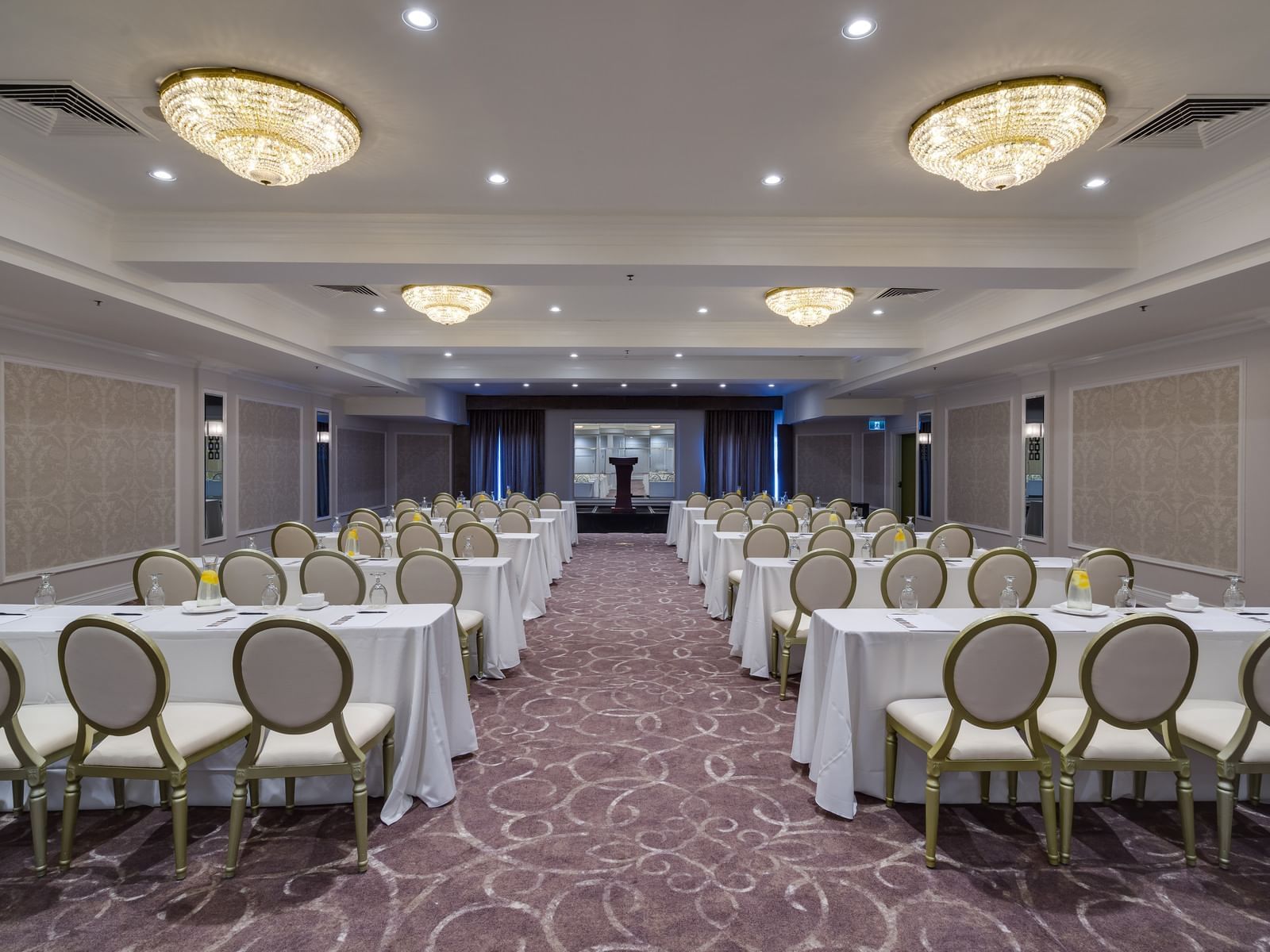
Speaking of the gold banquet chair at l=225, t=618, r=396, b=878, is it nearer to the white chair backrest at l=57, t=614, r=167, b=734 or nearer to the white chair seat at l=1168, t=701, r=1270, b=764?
the white chair backrest at l=57, t=614, r=167, b=734

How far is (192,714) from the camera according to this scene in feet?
9.28

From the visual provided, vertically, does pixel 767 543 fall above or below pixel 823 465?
below

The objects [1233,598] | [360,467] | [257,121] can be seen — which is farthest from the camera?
[360,467]

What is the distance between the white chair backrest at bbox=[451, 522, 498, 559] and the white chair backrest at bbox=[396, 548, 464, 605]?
4.68 feet

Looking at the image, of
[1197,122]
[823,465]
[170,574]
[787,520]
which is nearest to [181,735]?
[170,574]

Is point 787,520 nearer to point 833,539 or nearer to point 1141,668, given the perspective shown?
point 833,539

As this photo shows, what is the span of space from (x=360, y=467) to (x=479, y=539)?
9773 mm

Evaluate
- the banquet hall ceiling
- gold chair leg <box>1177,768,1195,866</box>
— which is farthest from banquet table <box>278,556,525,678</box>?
gold chair leg <box>1177,768,1195,866</box>

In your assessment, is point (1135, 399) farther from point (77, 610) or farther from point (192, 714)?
point (77, 610)

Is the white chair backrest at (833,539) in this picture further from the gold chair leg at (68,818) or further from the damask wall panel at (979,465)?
the damask wall panel at (979,465)

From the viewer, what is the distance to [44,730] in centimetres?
267

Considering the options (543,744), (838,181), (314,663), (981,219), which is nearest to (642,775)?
(543,744)

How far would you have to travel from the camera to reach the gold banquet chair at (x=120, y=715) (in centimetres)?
244

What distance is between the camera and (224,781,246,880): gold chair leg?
8.25 ft
